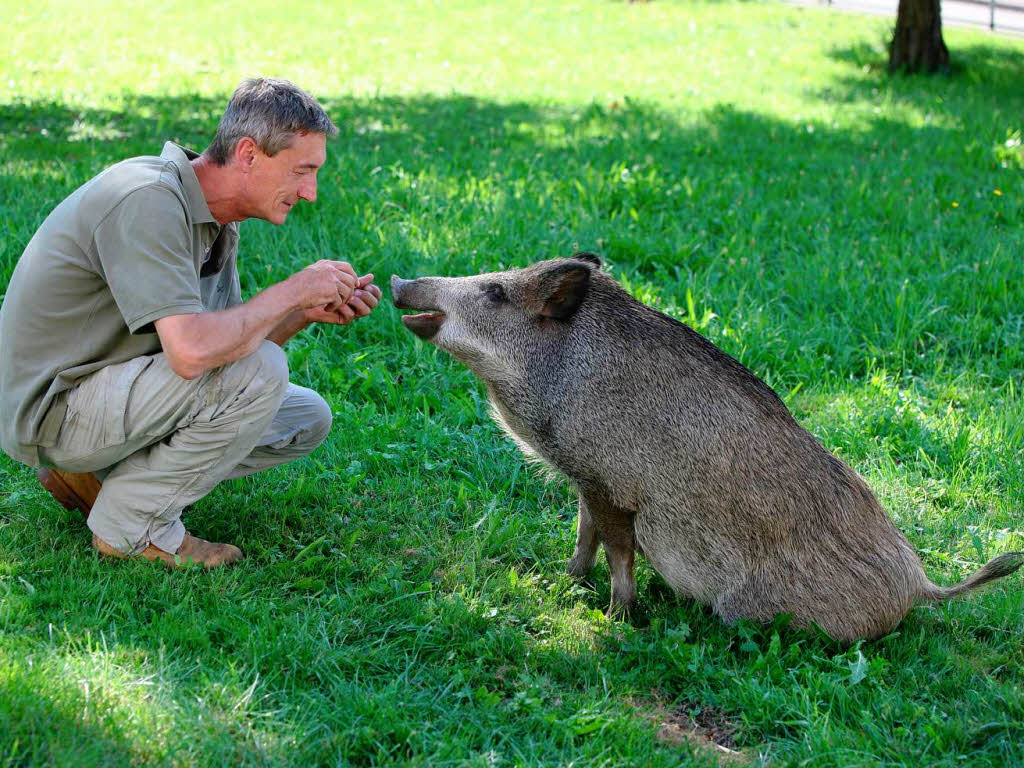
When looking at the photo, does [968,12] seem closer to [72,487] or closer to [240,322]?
[240,322]

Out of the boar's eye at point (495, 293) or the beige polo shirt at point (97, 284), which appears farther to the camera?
the boar's eye at point (495, 293)

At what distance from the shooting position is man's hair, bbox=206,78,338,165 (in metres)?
3.62

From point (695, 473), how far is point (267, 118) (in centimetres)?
203

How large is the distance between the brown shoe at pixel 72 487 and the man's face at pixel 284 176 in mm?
1237

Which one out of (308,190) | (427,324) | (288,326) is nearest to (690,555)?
(427,324)

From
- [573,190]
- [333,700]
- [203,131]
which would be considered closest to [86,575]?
[333,700]

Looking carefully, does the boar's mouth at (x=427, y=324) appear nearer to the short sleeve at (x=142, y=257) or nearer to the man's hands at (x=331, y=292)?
the man's hands at (x=331, y=292)

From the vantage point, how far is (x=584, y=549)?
4.20m

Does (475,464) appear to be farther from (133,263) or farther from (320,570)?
(133,263)

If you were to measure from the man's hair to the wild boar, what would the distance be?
91cm

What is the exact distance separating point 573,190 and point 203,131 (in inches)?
140

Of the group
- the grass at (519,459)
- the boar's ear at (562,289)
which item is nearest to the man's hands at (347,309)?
the boar's ear at (562,289)

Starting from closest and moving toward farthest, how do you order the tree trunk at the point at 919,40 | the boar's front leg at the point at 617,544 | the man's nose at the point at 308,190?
the man's nose at the point at 308,190 → the boar's front leg at the point at 617,544 → the tree trunk at the point at 919,40

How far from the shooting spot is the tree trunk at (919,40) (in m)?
13.1
